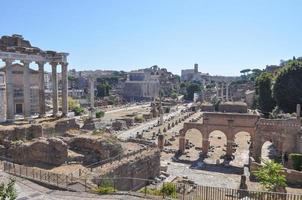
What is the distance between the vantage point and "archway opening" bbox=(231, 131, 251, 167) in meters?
40.8

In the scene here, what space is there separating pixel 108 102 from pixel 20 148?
91419 millimetres

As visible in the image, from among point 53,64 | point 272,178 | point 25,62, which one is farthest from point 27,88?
point 272,178

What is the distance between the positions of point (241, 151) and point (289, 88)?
13.6 metres

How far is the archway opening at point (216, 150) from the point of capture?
41862mm

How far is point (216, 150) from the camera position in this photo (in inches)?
1890

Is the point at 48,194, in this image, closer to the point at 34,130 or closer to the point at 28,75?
the point at 34,130

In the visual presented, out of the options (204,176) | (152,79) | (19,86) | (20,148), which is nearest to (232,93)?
(152,79)

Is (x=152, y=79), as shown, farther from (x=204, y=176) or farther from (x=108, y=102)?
(x=204, y=176)

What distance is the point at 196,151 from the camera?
154 ft

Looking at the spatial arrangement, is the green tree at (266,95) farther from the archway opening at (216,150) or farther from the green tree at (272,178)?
the green tree at (272,178)

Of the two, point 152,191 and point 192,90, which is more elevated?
point 192,90

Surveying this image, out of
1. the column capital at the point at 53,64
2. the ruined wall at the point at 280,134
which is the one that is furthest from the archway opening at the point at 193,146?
the column capital at the point at 53,64

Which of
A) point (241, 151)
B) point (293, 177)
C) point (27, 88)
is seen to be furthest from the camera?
point (241, 151)

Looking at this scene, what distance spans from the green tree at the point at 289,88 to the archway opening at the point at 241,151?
8.46m
